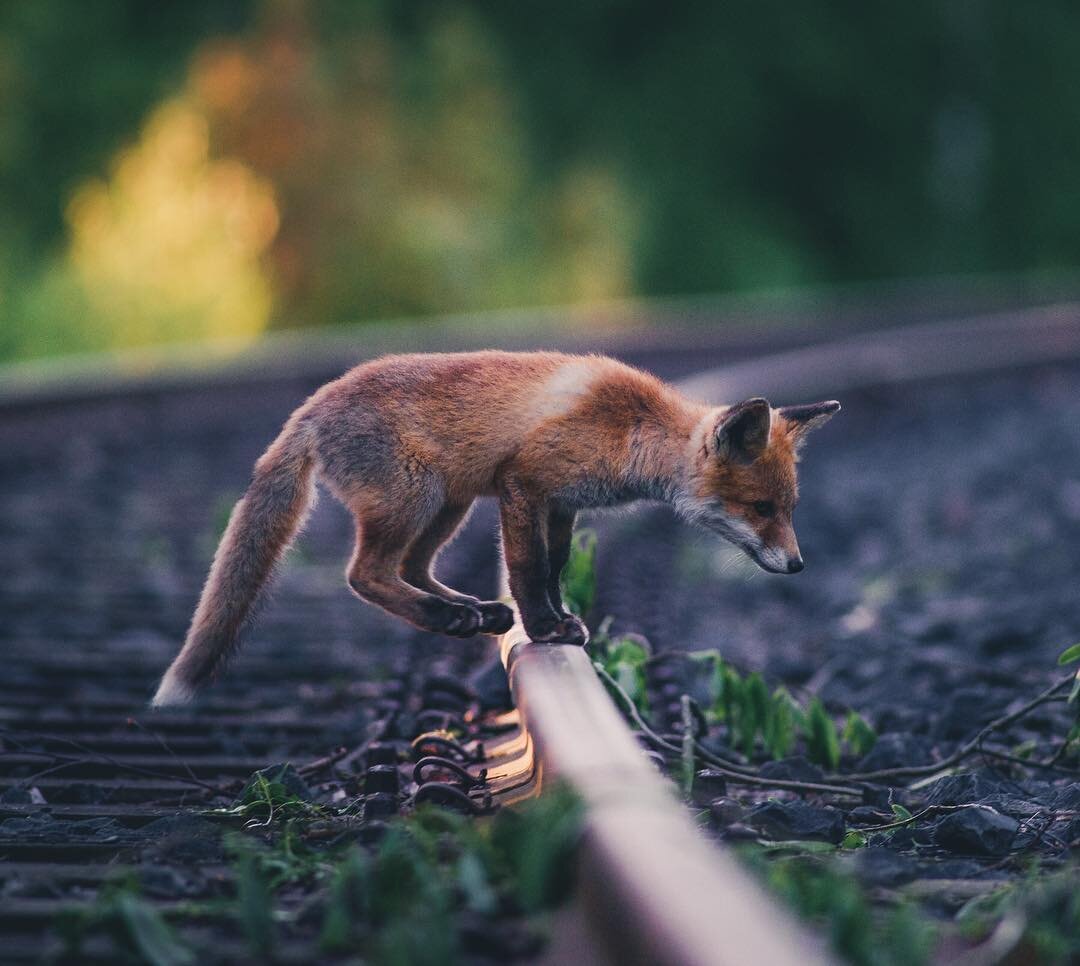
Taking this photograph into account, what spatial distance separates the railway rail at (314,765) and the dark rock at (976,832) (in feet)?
2.57

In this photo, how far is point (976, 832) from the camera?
10.2 ft

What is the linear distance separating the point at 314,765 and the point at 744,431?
5.29ft

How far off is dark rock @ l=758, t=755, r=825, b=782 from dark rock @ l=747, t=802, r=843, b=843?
0.52 meters

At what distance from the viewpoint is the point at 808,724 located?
13.7 feet

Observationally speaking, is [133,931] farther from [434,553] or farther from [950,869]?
[434,553]

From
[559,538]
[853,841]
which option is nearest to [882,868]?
[853,841]

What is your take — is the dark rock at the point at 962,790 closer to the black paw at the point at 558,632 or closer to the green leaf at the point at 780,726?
the green leaf at the point at 780,726

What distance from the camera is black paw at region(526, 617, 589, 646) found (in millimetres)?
4086

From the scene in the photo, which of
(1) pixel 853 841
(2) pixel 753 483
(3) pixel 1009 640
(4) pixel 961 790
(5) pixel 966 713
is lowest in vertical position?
(3) pixel 1009 640

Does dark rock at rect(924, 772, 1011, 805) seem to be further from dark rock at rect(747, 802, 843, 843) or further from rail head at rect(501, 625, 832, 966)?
rail head at rect(501, 625, 832, 966)

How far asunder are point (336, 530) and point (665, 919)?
676 centimetres

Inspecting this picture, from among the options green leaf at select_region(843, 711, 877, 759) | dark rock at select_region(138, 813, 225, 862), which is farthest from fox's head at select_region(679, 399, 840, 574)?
dark rock at select_region(138, 813, 225, 862)

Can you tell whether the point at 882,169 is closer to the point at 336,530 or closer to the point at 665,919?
the point at 336,530

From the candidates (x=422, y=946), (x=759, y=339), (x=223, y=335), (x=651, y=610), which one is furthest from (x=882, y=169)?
(x=422, y=946)
